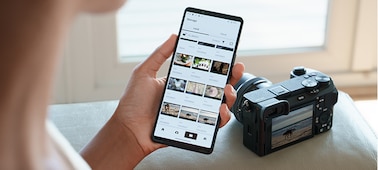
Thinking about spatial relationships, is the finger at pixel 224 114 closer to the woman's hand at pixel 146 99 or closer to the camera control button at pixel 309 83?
the woman's hand at pixel 146 99

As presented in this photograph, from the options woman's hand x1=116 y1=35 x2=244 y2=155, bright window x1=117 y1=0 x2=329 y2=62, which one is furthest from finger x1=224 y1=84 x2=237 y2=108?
bright window x1=117 y1=0 x2=329 y2=62

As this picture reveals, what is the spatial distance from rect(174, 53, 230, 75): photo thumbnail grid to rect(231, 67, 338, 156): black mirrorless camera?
51 mm

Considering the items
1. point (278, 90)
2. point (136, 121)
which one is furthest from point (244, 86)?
point (136, 121)

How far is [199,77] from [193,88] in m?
0.02

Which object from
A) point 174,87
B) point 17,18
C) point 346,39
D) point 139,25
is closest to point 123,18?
point 139,25

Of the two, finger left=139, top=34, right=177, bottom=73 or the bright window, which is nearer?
finger left=139, top=34, right=177, bottom=73

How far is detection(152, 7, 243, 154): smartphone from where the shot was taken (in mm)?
995

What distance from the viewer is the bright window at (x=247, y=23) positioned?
1670mm

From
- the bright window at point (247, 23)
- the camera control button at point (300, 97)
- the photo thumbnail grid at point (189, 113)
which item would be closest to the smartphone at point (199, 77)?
the photo thumbnail grid at point (189, 113)

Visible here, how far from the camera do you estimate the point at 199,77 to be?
100 cm

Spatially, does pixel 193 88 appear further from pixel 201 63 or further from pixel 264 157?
pixel 264 157

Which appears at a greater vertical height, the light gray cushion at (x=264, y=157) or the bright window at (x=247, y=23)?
the bright window at (x=247, y=23)

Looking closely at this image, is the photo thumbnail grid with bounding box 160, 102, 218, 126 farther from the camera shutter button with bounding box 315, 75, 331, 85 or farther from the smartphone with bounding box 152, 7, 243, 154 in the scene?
the camera shutter button with bounding box 315, 75, 331, 85

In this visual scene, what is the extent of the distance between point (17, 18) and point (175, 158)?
2.00ft
